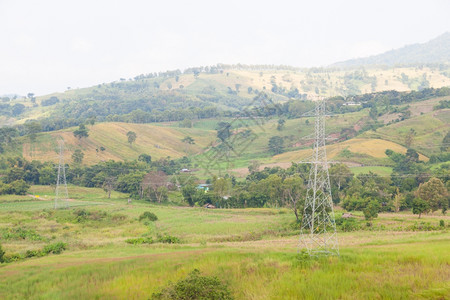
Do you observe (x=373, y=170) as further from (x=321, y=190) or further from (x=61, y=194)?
(x=61, y=194)

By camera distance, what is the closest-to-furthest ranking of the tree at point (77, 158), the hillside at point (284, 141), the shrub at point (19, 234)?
the shrub at point (19, 234)
the tree at point (77, 158)
the hillside at point (284, 141)

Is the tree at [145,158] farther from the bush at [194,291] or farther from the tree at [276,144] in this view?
the bush at [194,291]

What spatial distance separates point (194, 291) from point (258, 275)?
418cm

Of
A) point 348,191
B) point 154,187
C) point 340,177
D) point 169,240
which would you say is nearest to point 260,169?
point 340,177

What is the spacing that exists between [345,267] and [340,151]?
3368 inches

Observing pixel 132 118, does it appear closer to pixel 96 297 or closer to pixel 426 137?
pixel 426 137

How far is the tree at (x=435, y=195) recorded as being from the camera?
48500 millimetres

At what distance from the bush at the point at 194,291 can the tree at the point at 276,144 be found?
108m

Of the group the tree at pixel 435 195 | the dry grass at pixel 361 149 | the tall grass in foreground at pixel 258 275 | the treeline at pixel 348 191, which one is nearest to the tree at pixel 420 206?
the tree at pixel 435 195

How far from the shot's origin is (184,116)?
180125 mm

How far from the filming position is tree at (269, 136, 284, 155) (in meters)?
122

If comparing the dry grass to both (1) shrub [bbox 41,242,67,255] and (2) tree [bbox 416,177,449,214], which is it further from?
(1) shrub [bbox 41,242,67,255]

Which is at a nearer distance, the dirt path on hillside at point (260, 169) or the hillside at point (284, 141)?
the dirt path on hillside at point (260, 169)

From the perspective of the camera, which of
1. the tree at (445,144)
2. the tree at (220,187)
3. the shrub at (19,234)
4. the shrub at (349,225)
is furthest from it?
the tree at (445,144)
